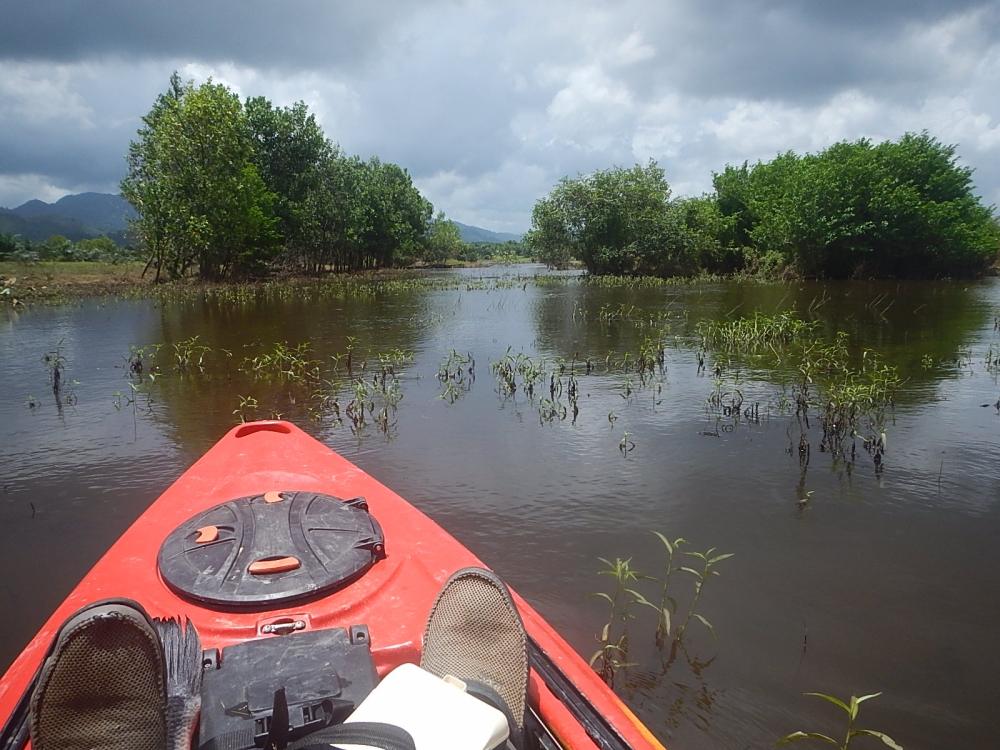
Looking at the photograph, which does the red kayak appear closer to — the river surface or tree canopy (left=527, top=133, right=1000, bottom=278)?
the river surface

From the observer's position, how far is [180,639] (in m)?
2.07

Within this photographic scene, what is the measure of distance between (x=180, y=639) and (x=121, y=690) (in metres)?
0.42

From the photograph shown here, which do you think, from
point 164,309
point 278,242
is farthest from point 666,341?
point 278,242

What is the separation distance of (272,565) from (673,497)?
11.1 ft

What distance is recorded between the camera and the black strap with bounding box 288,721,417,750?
153 centimetres

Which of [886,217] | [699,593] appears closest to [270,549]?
[699,593]

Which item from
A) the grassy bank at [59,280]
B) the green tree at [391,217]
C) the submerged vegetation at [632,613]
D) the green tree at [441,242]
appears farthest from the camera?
the green tree at [441,242]

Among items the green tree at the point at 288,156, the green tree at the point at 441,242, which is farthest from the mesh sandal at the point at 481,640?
the green tree at the point at 441,242

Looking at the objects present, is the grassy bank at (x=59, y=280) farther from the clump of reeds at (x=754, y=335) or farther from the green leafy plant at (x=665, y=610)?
the green leafy plant at (x=665, y=610)

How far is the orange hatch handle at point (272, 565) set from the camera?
2.49 m

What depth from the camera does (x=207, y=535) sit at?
9.07 feet

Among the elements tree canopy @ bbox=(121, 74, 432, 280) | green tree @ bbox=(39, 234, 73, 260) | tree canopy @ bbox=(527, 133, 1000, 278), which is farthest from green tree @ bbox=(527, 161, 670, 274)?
green tree @ bbox=(39, 234, 73, 260)

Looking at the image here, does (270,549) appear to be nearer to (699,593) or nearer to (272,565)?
(272,565)

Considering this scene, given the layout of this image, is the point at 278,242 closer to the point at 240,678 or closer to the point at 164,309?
the point at 164,309
